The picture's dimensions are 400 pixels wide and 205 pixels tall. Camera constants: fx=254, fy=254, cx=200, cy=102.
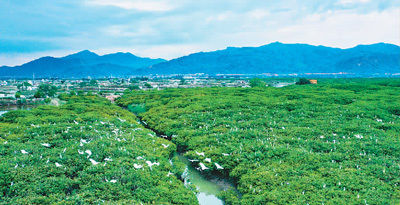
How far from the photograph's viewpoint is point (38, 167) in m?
11.8

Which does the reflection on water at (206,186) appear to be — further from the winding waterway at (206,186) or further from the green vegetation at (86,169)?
the green vegetation at (86,169)

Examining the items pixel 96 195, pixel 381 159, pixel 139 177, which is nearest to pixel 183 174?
pixel 139 177

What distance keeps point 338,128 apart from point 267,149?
698 centimetres

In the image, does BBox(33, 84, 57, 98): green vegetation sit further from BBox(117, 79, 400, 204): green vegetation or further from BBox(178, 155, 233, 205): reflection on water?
BBox(178, 155, 233, 205): reflection on water

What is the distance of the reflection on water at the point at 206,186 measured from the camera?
1213 cm

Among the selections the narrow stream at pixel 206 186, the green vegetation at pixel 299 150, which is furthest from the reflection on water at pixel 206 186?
the green vegetation at pixel 299 150

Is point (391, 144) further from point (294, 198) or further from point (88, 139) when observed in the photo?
point (88, 139)

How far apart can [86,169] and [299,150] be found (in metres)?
11.1

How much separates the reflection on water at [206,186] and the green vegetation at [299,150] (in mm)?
519

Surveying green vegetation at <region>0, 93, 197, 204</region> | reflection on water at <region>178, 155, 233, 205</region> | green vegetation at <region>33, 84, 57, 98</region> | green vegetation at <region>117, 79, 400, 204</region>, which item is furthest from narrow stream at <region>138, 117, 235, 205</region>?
green vegetation at <region>33, 84, 57, 98</region>

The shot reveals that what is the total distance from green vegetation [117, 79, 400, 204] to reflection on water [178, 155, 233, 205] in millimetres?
519

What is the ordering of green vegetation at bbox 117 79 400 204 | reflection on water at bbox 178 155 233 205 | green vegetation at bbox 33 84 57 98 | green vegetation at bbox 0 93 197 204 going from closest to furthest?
green vegetation at bbox 0 93 197 204
green vegetation at bbox 117 79 400 204
reflection on water at bbox 178 155 233 205
green vegetation at bbox 33 84 57 98

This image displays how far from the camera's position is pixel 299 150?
46.6 feet

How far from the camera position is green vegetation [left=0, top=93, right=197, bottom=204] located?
10.1 metres
